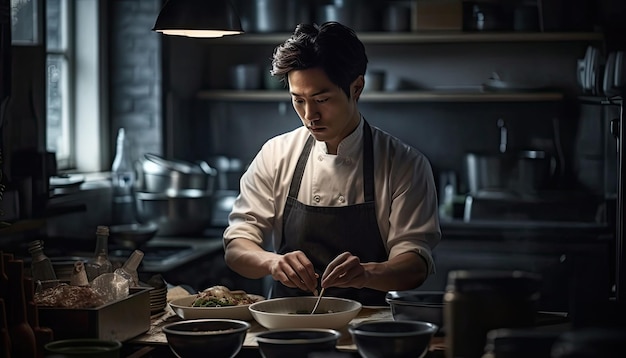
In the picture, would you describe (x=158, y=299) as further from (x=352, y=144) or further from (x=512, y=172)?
(x=512, y=172)

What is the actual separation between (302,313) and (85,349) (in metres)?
0.82

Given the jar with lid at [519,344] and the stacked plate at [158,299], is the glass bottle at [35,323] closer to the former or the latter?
the stacked plate at [158,299]

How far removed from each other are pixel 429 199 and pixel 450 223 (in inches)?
82.3

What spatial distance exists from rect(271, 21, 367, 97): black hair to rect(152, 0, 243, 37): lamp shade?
25cm

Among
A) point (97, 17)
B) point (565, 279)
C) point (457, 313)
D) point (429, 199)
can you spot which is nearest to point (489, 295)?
point (457, 313)

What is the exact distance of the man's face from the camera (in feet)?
10.4

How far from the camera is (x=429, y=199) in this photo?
327cm

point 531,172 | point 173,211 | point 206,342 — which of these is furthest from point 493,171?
point 206,342

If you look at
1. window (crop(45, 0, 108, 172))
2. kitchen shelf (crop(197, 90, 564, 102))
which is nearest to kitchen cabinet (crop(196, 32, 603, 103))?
kitchen shelf (crop(197, 90, 564, 102))

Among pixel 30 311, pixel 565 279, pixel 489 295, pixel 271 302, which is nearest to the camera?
pixel 489 295

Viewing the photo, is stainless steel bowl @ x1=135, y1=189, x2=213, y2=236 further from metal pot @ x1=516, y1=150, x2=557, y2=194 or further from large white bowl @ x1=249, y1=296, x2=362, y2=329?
large white bowl @ x1=249, y1=296, x2=362, y2=329

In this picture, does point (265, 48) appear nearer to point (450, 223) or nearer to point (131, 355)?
point (450, 223)

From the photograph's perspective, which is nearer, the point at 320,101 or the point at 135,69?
the point at 320,101

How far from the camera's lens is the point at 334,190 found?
342 centimetres
